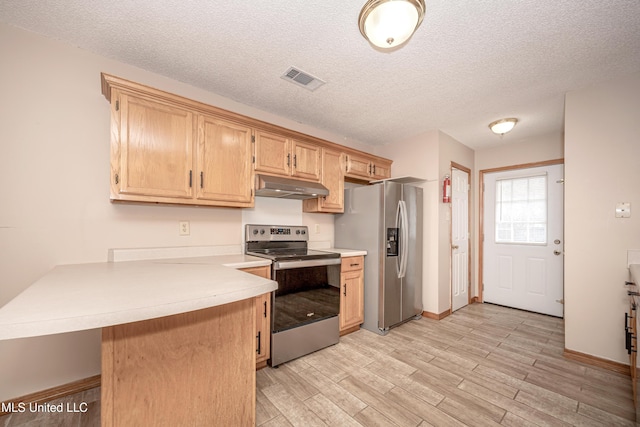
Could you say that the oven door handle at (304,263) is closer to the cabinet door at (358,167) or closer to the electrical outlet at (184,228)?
the electrical outlet at (184,228)

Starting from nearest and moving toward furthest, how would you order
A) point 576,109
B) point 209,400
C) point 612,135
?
point 209,400
point 612,135
point 576,109

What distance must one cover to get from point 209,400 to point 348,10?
2254 millimetres

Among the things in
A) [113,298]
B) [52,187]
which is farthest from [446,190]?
[52,187]

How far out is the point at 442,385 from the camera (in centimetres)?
200

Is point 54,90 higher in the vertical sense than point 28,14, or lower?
lower

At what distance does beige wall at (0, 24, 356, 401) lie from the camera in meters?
1.73

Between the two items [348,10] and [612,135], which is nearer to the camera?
Result: [348,10]

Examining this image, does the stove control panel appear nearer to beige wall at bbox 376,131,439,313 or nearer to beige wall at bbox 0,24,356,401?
beige wall at bbox 0,24,356,401

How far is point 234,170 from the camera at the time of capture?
7.79ft

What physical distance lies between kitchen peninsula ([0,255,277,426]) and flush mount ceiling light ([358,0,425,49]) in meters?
1.55

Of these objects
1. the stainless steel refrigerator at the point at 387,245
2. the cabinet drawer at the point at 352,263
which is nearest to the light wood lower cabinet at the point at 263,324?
the cabinet drawer at the point at 352,263

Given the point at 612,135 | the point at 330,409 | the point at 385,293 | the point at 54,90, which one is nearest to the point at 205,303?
the point at 330,409

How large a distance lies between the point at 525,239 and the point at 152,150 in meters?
4.84

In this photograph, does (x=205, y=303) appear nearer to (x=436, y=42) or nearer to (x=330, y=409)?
(x=330, y=409)
